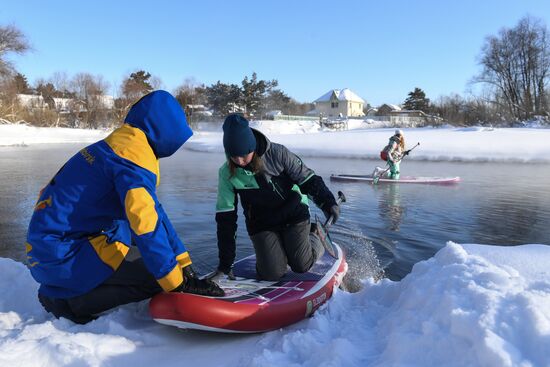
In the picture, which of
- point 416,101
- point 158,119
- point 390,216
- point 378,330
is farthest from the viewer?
point 416,101

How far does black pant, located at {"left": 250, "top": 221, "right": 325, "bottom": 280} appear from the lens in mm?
3670

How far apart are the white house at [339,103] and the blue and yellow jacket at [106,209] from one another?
65367 millimetres

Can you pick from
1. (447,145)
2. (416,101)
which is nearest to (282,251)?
(447,145)

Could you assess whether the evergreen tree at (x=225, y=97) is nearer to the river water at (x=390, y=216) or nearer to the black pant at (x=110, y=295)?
the river water at (x=390, y=216)

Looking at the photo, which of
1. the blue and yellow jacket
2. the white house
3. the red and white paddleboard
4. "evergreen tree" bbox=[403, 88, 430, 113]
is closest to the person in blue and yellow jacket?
the blue and yellow jacket

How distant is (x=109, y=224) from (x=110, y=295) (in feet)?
1.46

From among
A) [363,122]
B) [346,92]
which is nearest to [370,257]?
[363,122]

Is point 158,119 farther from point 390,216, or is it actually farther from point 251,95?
point 251,95

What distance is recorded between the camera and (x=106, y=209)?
260 cm

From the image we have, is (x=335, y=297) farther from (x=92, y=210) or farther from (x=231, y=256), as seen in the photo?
(x=92, y=210)

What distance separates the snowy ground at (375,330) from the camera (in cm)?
185

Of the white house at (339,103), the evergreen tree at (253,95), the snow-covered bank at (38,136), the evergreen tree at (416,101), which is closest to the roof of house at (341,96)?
the white house at (339,103)

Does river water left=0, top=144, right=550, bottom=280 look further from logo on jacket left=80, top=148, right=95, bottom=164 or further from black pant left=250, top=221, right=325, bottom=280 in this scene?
logo on jacket left=80, top=148, right=95, bottom=164

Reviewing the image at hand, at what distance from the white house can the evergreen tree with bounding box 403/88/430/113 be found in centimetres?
1039
